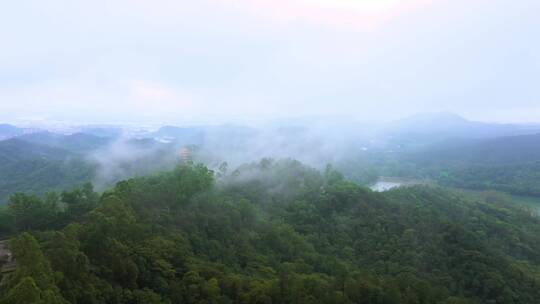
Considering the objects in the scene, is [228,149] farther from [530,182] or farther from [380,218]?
[530,182]

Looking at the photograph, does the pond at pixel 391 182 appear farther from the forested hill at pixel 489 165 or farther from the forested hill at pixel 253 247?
the forested hill at pixel 253 247

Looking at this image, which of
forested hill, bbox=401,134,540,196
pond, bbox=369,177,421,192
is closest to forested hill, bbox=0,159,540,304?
pond, bbox=369,177,421,192

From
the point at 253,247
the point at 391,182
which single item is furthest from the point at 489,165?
the point at 253,247

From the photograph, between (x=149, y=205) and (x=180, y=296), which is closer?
(x=180, y=296)

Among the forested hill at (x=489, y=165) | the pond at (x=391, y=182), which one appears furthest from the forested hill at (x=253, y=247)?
the forested hill at (x=489, y=165)

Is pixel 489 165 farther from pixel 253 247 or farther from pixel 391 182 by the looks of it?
pixel 253 247

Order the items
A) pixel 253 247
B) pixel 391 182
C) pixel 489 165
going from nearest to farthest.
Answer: pixel 253 247 → pixel 391 182 → pixel 489 165

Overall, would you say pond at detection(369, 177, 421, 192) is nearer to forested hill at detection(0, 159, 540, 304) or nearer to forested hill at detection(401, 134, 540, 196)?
forested hill at detection(401, 134, 540, 196)

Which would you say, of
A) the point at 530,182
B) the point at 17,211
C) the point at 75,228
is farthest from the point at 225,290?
the point at 530,182
